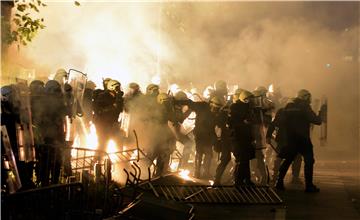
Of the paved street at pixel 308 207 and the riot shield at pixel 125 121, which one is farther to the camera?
the riot shield at pixel 125 121

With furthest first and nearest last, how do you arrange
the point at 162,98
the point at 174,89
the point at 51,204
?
1. the point at 174,89
2. the point at 162,98
3. the point at 51,204

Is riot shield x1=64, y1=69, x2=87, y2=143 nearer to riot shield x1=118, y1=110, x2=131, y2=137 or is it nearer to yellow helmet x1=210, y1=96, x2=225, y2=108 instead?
riot shield x1=118, y1=110, x2=131, y2=137

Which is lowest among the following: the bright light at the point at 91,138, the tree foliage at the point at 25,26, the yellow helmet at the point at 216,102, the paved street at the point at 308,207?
the paved street at the point at 308,207

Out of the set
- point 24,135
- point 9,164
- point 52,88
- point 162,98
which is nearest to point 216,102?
point 162,98

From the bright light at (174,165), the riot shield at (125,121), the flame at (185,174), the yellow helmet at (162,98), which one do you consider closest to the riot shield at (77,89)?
the riot shield at (125,121)

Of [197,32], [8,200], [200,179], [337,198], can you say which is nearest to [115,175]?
[200,179]

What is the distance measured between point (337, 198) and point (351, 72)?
10343mm

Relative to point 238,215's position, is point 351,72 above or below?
above

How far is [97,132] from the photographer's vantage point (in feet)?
27.8

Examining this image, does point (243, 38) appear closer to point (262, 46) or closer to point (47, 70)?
point (262, 46)

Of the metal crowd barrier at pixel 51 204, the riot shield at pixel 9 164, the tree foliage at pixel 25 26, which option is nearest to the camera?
the metal crowd barrier at pixel 51 204

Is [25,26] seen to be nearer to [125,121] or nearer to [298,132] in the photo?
[125,121]

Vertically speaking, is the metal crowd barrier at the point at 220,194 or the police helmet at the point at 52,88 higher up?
the police helmet at the point at 52,88

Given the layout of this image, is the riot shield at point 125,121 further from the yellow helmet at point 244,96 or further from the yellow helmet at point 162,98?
the yellow helmet at point 244,96
